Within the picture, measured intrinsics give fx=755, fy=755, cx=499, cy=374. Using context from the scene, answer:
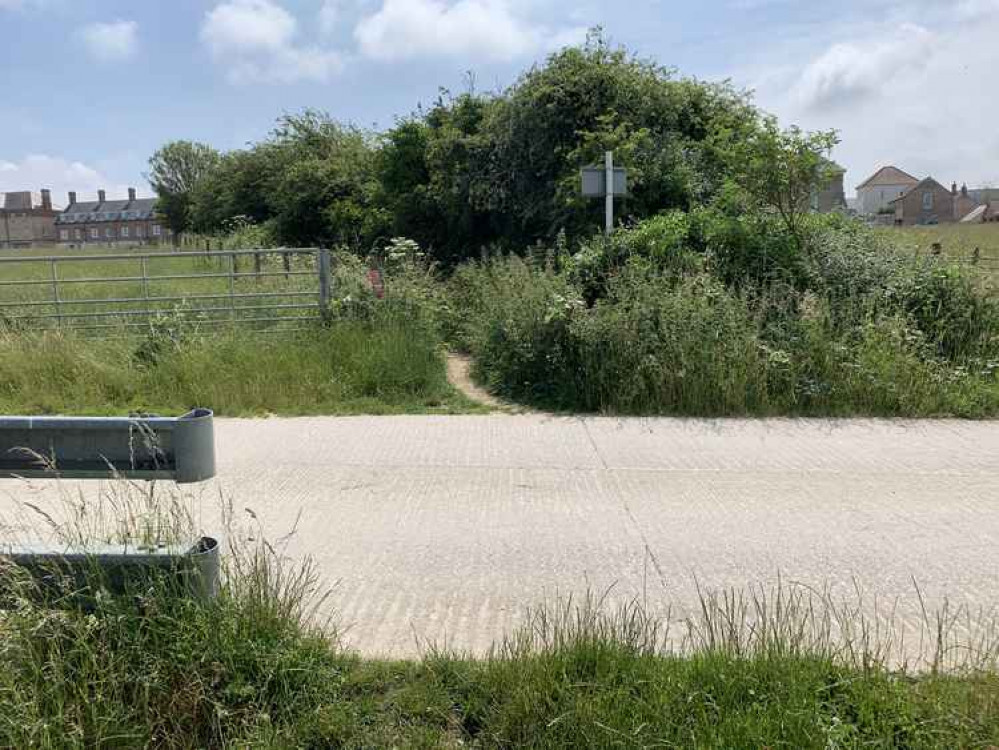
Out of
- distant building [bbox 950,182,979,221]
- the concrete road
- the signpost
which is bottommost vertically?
the concrete road

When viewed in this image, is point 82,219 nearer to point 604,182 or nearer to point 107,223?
point 107,223

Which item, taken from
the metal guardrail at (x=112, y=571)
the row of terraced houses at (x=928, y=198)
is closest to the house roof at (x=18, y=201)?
the row of terraced houses at (x=928, y=198)

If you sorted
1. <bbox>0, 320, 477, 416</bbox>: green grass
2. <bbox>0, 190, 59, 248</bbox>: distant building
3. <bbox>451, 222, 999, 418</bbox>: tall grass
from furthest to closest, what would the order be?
<bbox>0, 190, 59, 248</bbox>: distant building
<bbox>0, 320, 477, 416</bbox>: green grass
<bbox>451, 222, 999, 418</bbox>: tall grass

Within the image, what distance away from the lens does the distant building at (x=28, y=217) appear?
121625 mm

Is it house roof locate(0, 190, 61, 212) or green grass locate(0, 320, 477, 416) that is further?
house roof locate(0, 190, 61, 212)

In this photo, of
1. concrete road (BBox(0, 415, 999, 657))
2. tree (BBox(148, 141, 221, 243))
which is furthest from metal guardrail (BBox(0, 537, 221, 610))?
tree (BBox(148, 141, 221, 243))

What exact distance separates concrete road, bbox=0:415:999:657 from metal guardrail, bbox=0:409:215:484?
3.78 feet

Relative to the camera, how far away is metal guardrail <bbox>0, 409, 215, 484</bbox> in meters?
3.71

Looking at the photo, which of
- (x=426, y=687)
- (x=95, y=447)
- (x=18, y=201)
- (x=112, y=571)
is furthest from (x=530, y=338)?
(x=18, y=201)

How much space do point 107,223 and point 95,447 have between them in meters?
146

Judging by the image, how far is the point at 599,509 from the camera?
5512 mm

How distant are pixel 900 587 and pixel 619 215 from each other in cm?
953

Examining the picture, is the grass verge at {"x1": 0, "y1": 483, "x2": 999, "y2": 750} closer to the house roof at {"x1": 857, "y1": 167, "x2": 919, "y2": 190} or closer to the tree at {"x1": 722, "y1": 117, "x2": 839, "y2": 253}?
the tree at {"x1": 722, "y1": 117, "x2": 839, "y2": 253}

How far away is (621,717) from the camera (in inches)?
110
